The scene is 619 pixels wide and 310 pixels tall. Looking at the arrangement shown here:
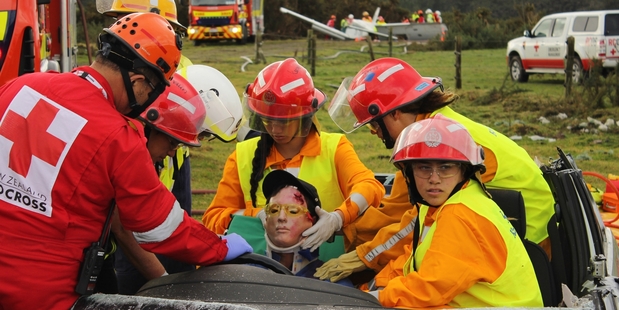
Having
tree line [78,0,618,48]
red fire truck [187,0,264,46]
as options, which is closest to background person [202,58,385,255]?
tree line [78,0,618,48]

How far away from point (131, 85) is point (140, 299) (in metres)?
0.77

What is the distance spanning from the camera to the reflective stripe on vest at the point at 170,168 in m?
4.21

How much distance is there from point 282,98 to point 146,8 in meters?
1.53

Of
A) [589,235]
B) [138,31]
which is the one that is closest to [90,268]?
[138,31]

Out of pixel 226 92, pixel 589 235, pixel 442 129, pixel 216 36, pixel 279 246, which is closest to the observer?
pixel 442 129

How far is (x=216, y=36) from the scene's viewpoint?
30938 mm

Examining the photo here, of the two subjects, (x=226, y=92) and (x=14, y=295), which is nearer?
(x=14, y=295)

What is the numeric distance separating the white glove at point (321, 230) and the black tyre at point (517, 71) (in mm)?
18643

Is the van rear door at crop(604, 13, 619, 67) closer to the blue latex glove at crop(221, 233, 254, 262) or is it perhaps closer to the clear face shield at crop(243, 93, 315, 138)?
the clear face shield at crop(243, 93, 315, 138)

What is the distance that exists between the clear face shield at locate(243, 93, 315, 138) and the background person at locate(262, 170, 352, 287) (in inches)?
14.1

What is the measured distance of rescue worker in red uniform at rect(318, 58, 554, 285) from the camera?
12.3 ft

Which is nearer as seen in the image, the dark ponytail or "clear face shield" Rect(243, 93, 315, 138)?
"clear face shield" Rect(243, 93, 315, 138)

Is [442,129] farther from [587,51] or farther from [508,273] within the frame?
[587,51]

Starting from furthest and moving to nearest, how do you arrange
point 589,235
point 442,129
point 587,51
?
1. point 587,51
2. point 589,235
3. point 442,129
